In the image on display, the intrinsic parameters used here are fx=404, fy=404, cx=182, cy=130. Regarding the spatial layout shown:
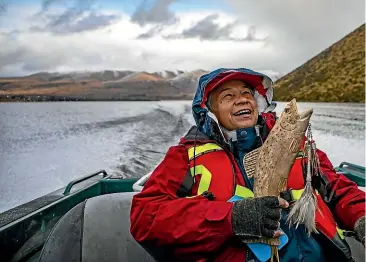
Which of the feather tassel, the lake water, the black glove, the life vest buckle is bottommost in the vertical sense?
the lake water

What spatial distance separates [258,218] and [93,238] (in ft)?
2.85

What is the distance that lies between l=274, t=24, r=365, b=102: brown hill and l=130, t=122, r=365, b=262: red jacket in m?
59.3

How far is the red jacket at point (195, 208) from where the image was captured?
1771 millimetres

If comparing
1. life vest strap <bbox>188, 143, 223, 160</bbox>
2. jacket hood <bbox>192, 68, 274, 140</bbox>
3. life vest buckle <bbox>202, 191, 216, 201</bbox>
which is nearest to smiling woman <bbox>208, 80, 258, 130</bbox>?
jacket hood <bbox>192, 68, 274, 140</bbox>

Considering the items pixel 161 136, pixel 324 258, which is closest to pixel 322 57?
pixel 161 136

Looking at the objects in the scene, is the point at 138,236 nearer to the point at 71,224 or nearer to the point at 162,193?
the point at 162,193

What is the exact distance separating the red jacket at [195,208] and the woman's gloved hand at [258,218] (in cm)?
4

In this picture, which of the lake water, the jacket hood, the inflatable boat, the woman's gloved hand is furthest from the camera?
the lake water

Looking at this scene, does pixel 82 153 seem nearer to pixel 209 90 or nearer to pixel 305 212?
pixel 209 90

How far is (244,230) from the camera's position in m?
1.71

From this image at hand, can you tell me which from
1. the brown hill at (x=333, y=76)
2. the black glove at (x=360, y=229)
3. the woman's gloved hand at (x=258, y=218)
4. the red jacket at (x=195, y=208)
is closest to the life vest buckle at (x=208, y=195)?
the red jacket at (x=195, y=208)

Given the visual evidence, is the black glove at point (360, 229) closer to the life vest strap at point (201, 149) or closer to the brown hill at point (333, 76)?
the life vest strap at point (201, 149)

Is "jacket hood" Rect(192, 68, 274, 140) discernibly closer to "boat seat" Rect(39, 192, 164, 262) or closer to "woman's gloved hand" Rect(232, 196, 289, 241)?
"woman's gloved hand" Rect(232, 196, 289, 241)

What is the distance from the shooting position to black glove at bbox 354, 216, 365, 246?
6.74ft
